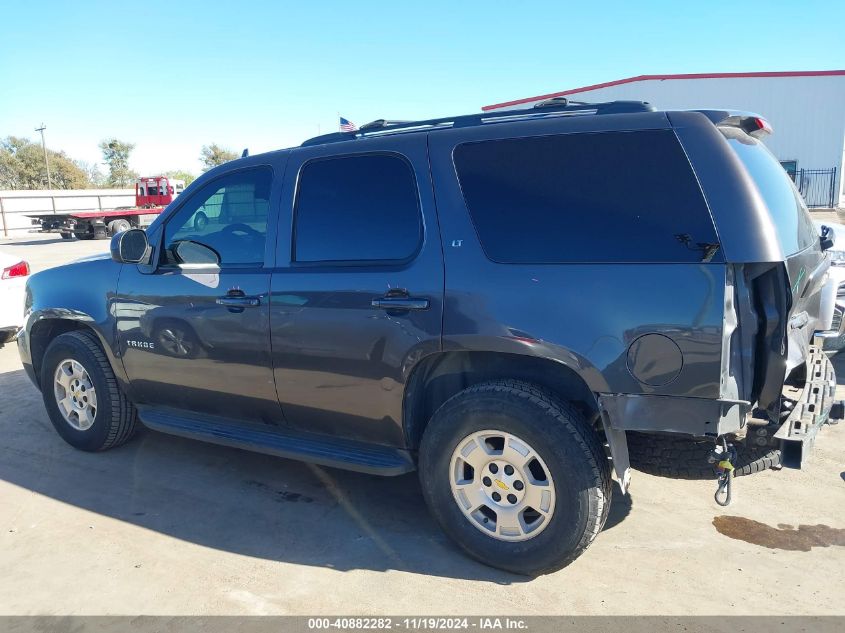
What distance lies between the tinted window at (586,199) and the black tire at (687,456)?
2.69 ft

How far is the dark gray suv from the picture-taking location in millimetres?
2572

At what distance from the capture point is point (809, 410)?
2.90 metres

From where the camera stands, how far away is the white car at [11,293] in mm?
7164

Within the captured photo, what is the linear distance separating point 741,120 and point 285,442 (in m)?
2.81

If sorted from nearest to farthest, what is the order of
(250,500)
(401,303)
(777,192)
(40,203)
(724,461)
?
1. (724,461)
2. (777,192)
3. (401,303)
4. (250,500)
5. (40,203)

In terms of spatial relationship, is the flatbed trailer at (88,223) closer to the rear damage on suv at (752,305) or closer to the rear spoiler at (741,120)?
the rear spoiler at (741,120)

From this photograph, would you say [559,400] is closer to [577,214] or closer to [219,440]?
[577,214]

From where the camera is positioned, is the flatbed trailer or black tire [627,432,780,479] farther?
the flatbed trailer

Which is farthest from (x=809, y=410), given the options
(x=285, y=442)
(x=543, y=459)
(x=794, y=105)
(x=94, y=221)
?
(x=794, y=105)

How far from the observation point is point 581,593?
9.40ft

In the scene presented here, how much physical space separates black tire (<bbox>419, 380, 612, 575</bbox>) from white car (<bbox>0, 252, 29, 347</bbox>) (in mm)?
6127

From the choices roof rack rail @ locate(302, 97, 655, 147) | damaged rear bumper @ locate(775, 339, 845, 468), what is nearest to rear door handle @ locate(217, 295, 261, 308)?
roof rack rail @ locate(302, 97, 655, 147)

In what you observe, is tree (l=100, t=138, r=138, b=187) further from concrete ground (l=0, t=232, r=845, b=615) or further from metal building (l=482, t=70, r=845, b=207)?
concrete ground (l=0, t=232, r=845, b=615)

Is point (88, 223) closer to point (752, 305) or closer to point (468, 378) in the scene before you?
point (468, 378)
